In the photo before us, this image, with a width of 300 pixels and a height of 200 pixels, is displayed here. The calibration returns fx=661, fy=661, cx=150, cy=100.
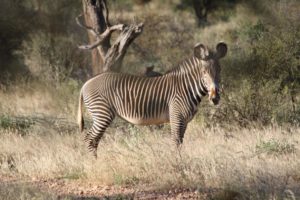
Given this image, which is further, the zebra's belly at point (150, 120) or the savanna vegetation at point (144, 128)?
the zebra's belly at point (150, 120)

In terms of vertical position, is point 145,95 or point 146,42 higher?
point 145,95

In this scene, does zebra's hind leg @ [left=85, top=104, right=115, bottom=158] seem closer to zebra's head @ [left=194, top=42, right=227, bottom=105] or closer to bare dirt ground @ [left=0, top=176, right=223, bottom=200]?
bare dirt ground @ [left=0, top=176, right=223, bottom=200]

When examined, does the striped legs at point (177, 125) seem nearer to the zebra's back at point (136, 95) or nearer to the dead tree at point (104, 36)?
the zebra's back at point (136, 95)

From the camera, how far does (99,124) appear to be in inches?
398

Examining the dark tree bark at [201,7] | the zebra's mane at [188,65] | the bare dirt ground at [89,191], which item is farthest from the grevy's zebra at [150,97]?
the dark tree bark at [201,7]

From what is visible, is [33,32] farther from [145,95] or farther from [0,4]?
[145,95]

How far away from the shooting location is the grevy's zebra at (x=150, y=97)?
991 cm

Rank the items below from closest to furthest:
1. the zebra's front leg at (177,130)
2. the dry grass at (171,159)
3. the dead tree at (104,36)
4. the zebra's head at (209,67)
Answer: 1. the dry grass at (171,159)
2. the zebra's head at (209,67)
3. the zebra's front leg at (177,130)
4. the dead tree at (104,36)

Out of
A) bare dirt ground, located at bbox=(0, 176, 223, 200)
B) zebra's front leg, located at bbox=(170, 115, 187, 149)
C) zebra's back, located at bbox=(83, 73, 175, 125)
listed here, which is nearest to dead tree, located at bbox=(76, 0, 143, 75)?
zebra's back, located at bbox=(83, 73, 175, 125)

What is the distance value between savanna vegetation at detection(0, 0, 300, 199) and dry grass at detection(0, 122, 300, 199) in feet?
0.05

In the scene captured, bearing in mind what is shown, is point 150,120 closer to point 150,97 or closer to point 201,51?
point 150,97

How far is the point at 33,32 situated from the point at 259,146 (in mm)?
13079

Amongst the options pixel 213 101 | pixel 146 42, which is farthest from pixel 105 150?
pixel 146 42

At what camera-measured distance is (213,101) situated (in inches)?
376
